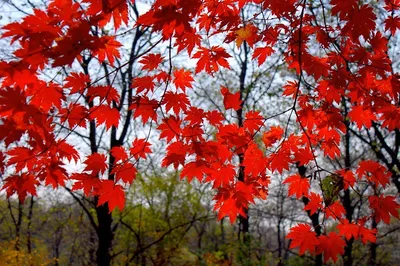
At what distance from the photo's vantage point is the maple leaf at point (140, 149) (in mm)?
2874

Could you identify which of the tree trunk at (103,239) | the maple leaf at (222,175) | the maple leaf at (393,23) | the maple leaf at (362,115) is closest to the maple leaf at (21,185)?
the maple leaf at (222,175)

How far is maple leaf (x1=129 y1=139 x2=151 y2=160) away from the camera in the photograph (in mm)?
2874

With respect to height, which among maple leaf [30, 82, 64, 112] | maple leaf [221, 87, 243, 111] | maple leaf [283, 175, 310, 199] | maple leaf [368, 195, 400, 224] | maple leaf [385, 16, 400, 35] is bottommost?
maple leaf [368, 195, 400, 224]

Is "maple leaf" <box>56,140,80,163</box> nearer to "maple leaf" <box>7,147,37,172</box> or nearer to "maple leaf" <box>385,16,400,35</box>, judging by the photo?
"maple leaf" <box>7,147,37,172</box>

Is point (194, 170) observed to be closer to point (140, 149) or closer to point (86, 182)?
point (140, 149)

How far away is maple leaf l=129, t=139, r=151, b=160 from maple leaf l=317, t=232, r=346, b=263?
142 centimetres

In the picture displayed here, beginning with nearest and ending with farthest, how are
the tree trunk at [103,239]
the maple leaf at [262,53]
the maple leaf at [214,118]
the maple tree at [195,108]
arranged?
the maple tree at [195,108] < the maple leaf at [214,118] < the maple leaf at [262,53] < the tree trunk at [103,239]

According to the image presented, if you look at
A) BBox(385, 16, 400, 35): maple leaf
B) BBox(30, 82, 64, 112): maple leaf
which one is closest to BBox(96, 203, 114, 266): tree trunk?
BBox(30, 82, 64, 112): maple leaf

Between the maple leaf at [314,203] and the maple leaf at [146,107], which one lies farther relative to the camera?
the maple leaf at [314,203]

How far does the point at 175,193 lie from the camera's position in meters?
12.5

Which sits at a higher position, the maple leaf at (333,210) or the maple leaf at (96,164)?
the maple leaf at (96,164)

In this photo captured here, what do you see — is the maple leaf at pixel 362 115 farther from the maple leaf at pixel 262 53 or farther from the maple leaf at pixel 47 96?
the maple leaf at pixel 47 96

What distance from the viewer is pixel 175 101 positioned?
289cm

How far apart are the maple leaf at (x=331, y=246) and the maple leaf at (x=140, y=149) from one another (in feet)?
4.66
